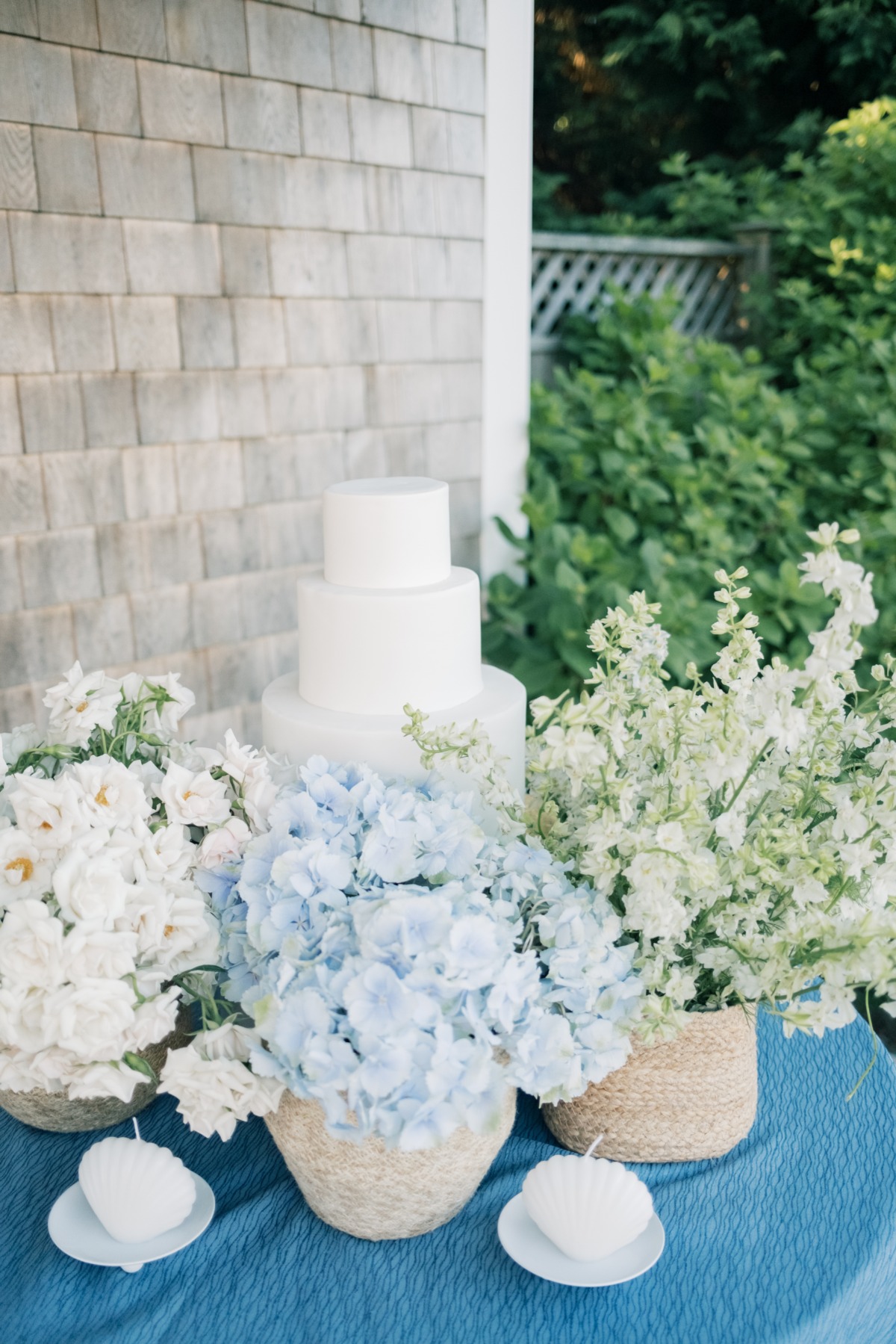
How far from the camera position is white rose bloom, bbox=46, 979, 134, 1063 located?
708 millimetres

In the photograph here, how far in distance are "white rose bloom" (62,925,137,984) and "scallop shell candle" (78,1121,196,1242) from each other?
0.49 ft

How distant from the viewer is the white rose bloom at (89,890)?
74 centimetres

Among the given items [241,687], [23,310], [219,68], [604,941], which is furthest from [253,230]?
[604,941]

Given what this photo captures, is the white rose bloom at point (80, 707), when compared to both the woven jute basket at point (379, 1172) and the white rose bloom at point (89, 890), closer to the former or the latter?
the white rose bloom at point (89, 890)

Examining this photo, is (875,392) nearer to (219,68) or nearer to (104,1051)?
(219,68)

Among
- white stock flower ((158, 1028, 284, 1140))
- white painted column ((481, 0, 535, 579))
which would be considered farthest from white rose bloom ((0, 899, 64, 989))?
white painted column ((481, 0, 535, 579))

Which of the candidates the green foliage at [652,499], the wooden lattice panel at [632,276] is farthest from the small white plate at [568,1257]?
the wooden lattice panel at [632,276]

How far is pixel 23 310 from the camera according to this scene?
204cm

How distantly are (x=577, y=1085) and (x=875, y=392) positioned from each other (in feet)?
11.1

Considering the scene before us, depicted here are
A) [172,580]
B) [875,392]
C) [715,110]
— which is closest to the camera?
[172,580]

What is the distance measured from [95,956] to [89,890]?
0.04 m

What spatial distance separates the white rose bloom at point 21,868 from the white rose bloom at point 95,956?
0.24 feet

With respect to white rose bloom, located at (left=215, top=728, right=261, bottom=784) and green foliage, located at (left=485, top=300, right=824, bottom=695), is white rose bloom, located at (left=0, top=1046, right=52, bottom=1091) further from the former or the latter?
green foliage, located at (left=485, top=300, right=824, bottom=695)

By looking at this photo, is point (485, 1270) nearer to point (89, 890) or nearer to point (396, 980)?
point (396, 980)
